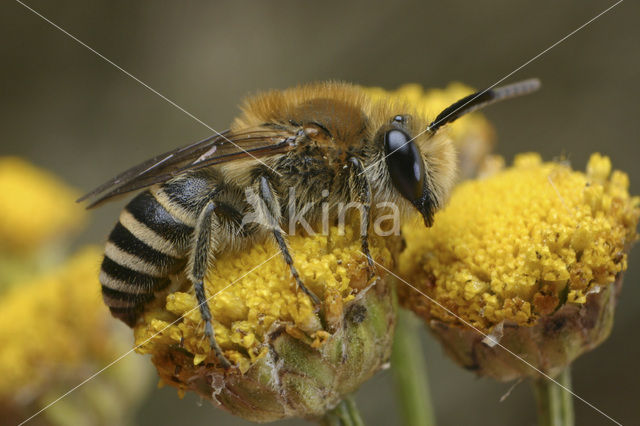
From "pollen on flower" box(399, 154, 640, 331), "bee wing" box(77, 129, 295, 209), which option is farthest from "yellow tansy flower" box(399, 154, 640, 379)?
"bee wing" box(77, 129, 295, 209)


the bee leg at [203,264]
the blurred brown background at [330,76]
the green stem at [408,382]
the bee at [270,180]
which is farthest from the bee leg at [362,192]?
the blurred brown background at [330,76]

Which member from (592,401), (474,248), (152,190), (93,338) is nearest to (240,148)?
(152,190)

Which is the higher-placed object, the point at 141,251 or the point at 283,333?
the point at 141,251

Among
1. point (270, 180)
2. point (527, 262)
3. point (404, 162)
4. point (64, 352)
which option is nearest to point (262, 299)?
point (270, 180)

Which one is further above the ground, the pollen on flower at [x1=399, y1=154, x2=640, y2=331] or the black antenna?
the black antenna

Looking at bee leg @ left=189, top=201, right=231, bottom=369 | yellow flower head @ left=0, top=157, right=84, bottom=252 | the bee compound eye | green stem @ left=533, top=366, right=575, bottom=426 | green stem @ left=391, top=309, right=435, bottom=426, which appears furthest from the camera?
yellow flower head @ left=0, top=157, right=84, bottom=252

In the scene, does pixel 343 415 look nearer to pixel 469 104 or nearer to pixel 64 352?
pixel 469 104

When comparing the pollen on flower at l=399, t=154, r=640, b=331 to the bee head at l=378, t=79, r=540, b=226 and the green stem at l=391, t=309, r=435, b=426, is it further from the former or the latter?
the green stem at l=391, t=309, r=435, b=426
